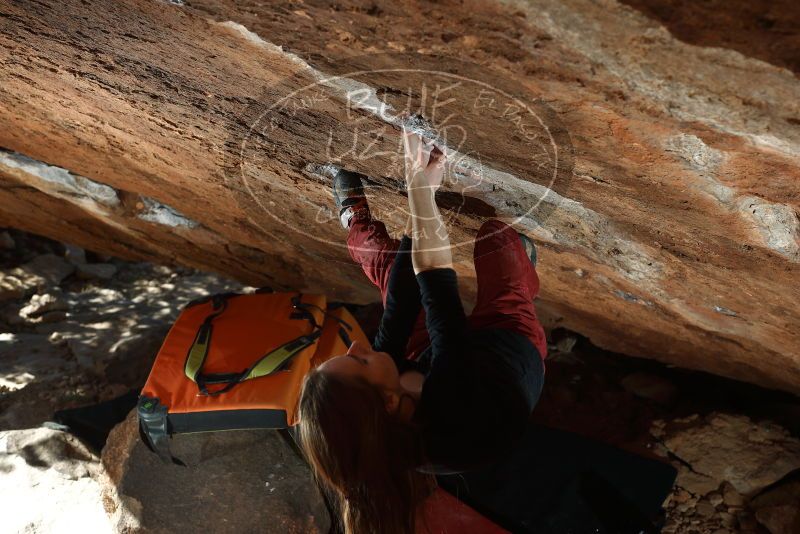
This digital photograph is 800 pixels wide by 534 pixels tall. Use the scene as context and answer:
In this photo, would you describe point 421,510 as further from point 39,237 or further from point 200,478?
point 39,237

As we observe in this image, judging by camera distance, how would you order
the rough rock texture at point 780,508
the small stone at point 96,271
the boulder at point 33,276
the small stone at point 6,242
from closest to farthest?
the rough rock texture at point 780,508, the boulder at point 33,276, the small stone at point 6,242, the small stone at point 96,271

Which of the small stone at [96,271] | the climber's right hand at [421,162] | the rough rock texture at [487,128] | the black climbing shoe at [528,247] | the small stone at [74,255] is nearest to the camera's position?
the rough rock texture at [487,128]

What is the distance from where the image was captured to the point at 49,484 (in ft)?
10.4

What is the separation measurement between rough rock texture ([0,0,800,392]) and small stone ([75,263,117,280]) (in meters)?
2.71

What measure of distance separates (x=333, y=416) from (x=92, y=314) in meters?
4.50

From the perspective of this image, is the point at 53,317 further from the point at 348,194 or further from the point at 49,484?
the point at 348,194

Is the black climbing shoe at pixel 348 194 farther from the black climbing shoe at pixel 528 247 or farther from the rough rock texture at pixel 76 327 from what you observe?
the rough rock texture at pixel 76 327

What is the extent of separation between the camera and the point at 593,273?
2.57 meters

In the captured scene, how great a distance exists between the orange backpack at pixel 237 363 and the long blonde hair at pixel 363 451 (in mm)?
1175

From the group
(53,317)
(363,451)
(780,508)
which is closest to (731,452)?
(780,508)

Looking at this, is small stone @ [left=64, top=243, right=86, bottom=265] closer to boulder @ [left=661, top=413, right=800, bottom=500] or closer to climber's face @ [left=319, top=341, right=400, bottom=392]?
climber's face @ [left=319, top=341, right=400, bottom=392]

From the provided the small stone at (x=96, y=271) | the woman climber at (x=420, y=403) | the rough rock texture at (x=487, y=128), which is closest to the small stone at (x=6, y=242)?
the small stone at (x=96, y=271)

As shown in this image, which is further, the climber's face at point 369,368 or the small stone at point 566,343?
the small stone at point 566,343

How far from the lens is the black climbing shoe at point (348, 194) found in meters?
2.16
